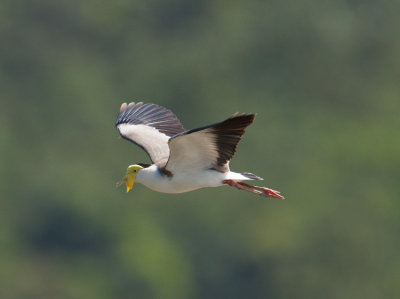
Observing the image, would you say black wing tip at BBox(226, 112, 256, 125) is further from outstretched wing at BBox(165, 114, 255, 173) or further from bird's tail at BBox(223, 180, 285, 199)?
bird's tail at BBox(223, 180, 285, 199)

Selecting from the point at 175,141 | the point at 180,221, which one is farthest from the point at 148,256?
the point at 175,141

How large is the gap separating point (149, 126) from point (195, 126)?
48875 mm

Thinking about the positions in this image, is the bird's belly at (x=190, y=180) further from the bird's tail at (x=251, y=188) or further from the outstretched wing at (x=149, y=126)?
the outstretched wing at (x=149, y=126)

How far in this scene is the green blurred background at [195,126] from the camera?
71500mm

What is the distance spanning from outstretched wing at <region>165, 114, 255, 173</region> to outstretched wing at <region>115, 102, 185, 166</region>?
231cm

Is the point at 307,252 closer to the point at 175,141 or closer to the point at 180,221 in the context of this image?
the point at 180,221

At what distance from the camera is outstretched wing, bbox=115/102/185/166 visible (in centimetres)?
2458

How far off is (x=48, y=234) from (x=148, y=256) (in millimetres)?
6258

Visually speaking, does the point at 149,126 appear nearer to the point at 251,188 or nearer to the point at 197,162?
the point at 251,188

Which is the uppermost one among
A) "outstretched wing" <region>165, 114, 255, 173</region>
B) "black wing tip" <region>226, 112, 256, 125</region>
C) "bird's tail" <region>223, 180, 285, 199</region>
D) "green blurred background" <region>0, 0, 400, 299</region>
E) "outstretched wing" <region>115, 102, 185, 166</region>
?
"green blurred background" <region>0, 0, 400, 299</region>

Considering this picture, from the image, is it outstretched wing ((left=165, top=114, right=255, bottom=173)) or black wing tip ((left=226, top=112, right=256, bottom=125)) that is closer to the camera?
black wing tip ((left=226, top=112, right=256, bottom=125))

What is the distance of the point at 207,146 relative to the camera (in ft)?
70.3

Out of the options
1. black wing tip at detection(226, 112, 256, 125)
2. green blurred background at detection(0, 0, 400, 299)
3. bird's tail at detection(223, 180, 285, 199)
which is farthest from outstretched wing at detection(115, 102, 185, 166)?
green blurred background at detection(0, 0, 400, 299)

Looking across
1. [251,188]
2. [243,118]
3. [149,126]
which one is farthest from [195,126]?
[243,118]
